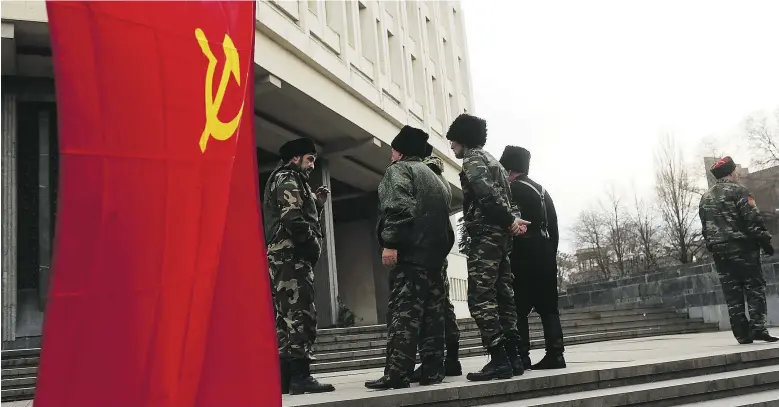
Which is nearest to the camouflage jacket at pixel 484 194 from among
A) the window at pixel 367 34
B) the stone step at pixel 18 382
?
the stone step at pixel 18 382

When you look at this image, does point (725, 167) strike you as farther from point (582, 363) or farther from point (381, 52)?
point (381, 52)

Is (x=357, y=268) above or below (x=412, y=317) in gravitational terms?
above

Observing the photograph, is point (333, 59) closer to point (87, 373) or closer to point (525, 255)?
point (525, 255)

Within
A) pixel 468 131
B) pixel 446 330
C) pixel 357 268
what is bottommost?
pixel 446 330

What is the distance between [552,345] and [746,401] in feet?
4.99

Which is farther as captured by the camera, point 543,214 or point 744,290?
point 744,290

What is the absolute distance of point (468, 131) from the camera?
17.5ft

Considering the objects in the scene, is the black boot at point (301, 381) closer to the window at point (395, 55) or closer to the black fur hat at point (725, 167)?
the black fur hat at point (725, 167)

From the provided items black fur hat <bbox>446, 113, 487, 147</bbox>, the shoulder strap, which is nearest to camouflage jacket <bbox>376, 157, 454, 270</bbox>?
black fur hat <bbox>446, 113, 487, 147</bbox>

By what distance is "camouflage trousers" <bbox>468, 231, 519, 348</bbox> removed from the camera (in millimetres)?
4934

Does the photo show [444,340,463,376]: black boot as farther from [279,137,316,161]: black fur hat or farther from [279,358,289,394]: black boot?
[279,137,316,161]: black fur hat

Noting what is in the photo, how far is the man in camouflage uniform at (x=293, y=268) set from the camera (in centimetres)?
493

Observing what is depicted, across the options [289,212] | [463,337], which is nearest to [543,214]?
[289,212]

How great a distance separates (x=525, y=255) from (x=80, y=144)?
4.52 meters
